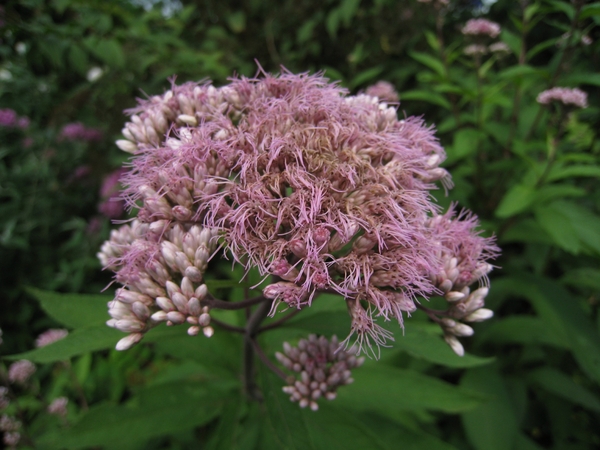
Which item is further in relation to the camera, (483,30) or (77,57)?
(483,30)

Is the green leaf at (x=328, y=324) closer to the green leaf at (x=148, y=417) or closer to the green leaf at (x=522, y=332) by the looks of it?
the green leaf at (x=148, y=417)

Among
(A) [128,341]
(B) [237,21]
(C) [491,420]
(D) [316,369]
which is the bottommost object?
(C) [491,420]

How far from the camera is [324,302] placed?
5.03ft

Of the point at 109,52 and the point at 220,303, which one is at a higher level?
the point at 109,52

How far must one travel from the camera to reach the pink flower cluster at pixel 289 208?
3.29 feet

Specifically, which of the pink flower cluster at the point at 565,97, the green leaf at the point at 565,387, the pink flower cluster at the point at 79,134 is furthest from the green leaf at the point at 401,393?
the pink flower cluster at the point at 79,134

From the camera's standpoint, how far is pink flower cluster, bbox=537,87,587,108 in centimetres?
192

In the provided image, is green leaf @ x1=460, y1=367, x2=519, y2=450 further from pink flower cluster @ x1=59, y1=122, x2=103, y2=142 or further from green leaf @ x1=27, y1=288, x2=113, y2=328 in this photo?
pink flower cluster @ x1=59, y1=122, x2=103, y2=142

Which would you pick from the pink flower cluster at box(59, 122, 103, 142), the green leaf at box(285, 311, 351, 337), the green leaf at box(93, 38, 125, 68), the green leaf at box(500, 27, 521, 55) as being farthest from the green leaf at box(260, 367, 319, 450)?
the pink flower cluster at box(59, 122, 103, 142)

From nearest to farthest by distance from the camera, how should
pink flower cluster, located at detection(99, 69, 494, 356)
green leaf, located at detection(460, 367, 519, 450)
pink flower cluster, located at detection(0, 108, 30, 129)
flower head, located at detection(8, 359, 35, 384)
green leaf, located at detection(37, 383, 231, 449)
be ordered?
pink flower cluster, located at detection(99, 69, 494, 356), green leaf, located at detection(37, 383, 231, 449), green leaf, located at detection(460, 367, 519, 450), flower head, located at detection(8, 359, 35, 384), pink flower cluster, located at detection(0, 108, 30, 129)

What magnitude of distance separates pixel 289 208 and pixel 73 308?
1066mm

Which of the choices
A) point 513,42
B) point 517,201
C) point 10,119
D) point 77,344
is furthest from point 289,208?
point 10,119

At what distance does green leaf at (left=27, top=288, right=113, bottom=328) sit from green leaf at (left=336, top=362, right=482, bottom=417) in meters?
1.06

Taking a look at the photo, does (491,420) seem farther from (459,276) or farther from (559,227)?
(459,276)
